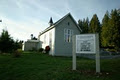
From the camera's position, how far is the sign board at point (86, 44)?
5.75m

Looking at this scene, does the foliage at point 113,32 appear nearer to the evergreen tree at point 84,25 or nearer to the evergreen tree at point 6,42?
the evergreen tree at point 84,25

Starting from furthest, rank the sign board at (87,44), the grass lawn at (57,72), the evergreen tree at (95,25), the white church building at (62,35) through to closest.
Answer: the evergreen tree at (95,25) → the white church building at (62,35) → the sign board at (87,44) → the grass lawn at (57,72)

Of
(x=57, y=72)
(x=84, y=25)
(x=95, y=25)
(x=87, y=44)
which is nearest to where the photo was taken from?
(x=57, y=72)

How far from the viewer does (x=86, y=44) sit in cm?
598

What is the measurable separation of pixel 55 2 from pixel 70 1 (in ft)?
5.96

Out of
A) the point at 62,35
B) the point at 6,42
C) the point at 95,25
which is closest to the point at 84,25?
the point at 95,25

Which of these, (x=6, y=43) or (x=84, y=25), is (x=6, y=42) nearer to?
(x=6, y=43)

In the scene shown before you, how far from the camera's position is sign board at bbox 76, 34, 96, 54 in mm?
5746

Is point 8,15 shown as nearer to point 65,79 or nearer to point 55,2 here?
point 55,2

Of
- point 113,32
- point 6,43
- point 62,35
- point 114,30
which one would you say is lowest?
point 6,43

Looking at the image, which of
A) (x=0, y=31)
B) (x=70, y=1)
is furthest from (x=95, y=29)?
(x=0, y=31)

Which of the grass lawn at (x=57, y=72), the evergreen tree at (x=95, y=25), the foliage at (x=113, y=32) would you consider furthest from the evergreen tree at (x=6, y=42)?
the evergreen tree at (x=95, y=25)

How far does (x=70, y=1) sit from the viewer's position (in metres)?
12.4

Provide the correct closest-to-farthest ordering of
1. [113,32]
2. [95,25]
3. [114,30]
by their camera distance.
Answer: [114,30] < [113,32] < [95,25]
